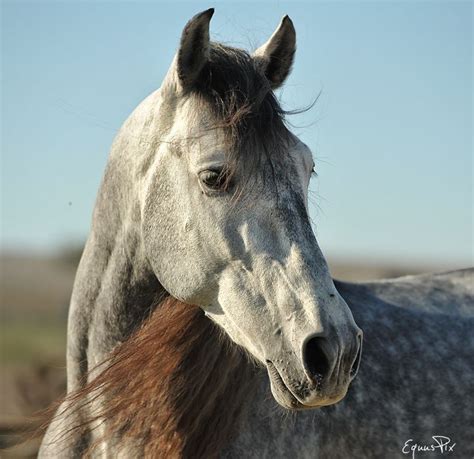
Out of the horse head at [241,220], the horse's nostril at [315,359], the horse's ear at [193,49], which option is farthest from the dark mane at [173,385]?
the horse's ear at [193,49]

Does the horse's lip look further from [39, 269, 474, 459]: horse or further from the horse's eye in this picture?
the horse's eye

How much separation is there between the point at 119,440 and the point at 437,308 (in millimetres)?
2093

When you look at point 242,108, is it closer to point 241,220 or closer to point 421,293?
point 241,220

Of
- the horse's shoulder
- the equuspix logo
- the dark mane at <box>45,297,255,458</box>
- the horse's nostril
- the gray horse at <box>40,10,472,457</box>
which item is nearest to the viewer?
the horse's nostril

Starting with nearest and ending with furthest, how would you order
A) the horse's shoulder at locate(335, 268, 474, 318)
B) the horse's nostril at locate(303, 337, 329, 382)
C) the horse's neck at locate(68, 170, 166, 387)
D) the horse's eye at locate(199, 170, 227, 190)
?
the horse's nostril at locate(303, 337, 329, 382) → the horse's eye at locate(199, 170, 227, 190) → the horse's neck at locate(68, 170, 166, 387) → the horse's shoulder at locate(335, 268, 474, 318)

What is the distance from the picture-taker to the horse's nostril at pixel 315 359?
3.24 meters

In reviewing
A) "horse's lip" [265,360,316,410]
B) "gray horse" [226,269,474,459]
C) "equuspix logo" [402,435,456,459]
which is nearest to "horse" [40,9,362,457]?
"horse's lip" [265,360,316,410]

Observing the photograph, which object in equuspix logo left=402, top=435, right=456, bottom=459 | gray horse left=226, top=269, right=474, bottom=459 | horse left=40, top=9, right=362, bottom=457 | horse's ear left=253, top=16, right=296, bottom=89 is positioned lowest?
equuspix logo left=402, top=435, right=456, bottom=459

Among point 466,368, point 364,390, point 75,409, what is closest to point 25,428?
point 75,409

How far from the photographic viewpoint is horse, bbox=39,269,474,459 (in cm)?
395

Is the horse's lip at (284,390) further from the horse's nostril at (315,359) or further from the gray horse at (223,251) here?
the horse's nostril at (315,359)

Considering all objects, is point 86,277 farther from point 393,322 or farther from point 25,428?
point 393,322

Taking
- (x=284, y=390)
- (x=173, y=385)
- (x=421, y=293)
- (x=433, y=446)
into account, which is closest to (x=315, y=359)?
(x=284, y=390)

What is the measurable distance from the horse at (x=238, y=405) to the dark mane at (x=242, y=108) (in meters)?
0.82
